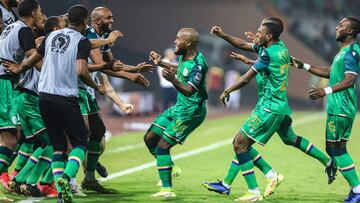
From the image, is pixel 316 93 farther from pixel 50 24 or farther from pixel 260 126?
pixel 50 24

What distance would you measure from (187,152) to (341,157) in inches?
300

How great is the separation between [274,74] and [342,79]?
0.86 m

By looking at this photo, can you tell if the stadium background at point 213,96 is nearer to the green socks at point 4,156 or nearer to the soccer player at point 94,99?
the soccer player at point 94,99

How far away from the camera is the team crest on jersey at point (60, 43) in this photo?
9266 mm

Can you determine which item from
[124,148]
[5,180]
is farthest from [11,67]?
[124,148]

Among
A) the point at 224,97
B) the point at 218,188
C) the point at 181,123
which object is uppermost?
the point at 224,97

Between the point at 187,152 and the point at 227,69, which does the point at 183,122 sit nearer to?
the point at 187,152

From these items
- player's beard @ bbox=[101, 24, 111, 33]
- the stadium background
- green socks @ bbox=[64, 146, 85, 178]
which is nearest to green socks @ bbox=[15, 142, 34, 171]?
the stadium background

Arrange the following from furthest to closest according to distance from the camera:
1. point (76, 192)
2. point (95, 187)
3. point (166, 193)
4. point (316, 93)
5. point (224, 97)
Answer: point (95, 187)
point (76, 192)
point (166, 193)
point (224, 97)
point (316, 93)

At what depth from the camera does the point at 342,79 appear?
10.2 meters

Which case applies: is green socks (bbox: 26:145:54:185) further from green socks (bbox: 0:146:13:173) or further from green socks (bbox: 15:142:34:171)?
green socks (bbox: 15:142:34:171)

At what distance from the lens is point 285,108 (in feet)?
33.8

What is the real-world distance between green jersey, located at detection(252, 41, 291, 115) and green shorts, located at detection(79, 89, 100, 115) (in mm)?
2237

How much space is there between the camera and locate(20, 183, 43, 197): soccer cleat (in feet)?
33.7
